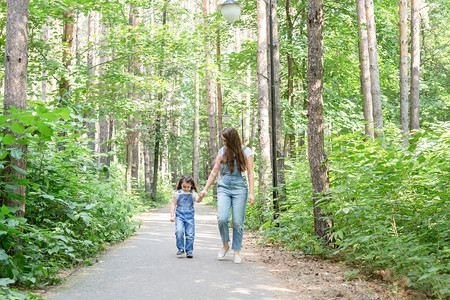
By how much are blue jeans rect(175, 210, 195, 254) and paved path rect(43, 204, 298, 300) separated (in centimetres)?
22

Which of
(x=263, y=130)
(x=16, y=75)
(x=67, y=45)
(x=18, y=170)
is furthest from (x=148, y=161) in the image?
(x=18, y=170)

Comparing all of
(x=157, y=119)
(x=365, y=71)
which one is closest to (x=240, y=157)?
(x=365, y=71)

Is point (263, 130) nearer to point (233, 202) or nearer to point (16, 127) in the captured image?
point (233, 202)

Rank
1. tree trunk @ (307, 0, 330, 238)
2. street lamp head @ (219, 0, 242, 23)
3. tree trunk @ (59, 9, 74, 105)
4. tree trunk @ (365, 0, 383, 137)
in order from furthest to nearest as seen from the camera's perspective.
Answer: tree trunk @ (365, 0, 383, 137)
tree trunk @ (59, 9, 74, 105)
street lamp head @ (219, 0, 242, 23)
tree trunk @ (307, 0, 330, 238)

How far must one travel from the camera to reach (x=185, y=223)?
738 cm

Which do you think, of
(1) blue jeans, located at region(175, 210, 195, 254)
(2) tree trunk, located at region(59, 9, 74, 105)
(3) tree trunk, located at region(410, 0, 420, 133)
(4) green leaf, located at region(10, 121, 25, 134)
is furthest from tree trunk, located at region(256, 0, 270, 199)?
(3) tree trunk, located at region(410, 0, 420, 133)

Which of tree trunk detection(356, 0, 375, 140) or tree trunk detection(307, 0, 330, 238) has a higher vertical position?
tree trunk detection(356, 0, 375, 140)

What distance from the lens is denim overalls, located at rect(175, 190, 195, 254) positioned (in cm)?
725

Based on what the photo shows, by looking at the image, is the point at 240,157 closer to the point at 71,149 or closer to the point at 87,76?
the point at 71,149

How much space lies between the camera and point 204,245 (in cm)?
885

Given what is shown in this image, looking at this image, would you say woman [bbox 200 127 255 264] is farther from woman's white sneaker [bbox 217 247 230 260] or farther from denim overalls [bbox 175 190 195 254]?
denim overalls [bbox 175 190 195 254]

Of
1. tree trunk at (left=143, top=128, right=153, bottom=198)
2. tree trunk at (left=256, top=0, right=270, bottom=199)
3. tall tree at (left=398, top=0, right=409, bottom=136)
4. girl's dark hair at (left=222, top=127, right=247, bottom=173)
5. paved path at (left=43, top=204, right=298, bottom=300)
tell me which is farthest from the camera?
tree trunk at (left=143, top=128, right=153, bottom=198)

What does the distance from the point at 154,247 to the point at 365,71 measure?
10221 millimetres

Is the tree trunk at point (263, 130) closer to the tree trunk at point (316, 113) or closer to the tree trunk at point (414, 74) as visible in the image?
the tree trunk at point (316, 113)
